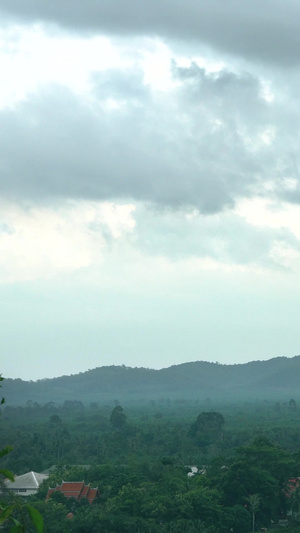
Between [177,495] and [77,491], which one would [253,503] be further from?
[77,491]

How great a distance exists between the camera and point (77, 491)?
47.2m

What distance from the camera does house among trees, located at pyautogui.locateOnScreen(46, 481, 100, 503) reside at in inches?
1839

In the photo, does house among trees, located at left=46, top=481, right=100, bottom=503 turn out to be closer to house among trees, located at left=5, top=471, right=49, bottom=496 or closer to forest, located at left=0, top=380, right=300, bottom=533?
forest, located at left=0, top=380, right=300, bottom=533

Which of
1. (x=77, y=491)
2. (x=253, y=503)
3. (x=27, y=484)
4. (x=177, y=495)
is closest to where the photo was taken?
(x=177, y=495)

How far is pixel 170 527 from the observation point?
37125mm

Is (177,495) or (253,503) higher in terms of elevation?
(177,495)

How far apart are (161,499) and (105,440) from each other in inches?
2091

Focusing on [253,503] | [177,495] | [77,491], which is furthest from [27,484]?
[253,503]

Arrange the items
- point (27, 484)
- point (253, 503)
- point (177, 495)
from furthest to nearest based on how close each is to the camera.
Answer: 1. point (27, 484)
2. point (253, 503)
3. point (177, 495)

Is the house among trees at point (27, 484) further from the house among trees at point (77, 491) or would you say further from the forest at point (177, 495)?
the house among trees at point (77, 491)

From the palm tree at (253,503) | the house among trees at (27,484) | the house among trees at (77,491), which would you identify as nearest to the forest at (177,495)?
the palm tree at (253,503)

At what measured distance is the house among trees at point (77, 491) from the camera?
46719mm

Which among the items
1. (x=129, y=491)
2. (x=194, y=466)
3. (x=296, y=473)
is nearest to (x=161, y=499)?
(x=129, y=491)

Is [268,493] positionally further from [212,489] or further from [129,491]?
[129,491]
